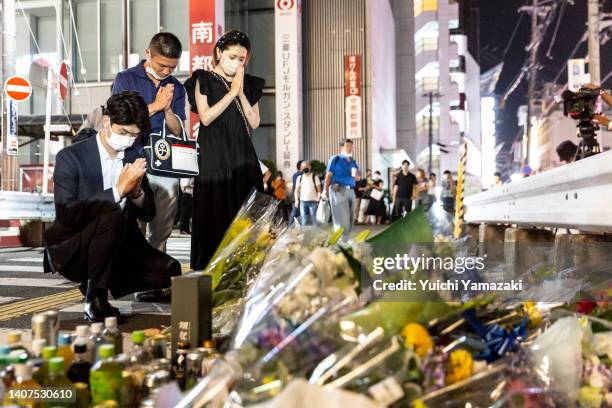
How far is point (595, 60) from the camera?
15.6m

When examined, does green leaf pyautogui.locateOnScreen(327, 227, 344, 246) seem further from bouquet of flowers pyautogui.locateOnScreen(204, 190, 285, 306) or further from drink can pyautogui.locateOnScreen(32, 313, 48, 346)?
drink can pyautogui.locateOnScreen(32, 313, 48, 346)

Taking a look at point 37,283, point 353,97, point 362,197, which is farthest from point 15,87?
point 353,97

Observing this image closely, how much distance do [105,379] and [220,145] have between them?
8.19 ft

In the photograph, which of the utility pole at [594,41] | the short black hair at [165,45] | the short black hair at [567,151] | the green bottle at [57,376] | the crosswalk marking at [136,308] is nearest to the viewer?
the green bottle at [57,376]

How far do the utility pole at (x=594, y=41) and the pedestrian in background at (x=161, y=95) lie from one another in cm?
1306

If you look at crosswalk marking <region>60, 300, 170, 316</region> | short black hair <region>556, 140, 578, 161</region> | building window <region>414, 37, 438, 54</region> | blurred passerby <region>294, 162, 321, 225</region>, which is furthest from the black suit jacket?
building window <region>414, 37, 438, 54</region>

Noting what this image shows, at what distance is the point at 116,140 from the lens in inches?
131

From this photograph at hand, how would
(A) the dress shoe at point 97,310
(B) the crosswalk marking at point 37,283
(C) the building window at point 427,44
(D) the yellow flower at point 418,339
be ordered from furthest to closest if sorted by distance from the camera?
(C) the building window at point 427,44 → (B) the crosswalk marking at point 37,283 → (A) the dress shoe at point 97,310 → (D) the yellow flower at point 418,339

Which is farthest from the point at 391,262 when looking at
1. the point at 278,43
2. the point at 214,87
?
the point at 278,43

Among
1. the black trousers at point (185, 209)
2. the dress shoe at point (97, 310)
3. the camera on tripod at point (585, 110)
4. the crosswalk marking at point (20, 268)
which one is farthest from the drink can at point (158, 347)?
the black trousers at point (185, 209)

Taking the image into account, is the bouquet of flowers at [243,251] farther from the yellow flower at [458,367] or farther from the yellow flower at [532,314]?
the yellow flower at [458,367]

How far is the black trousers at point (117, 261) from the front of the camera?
3.25 m

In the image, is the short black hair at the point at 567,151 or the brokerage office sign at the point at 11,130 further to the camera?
the brokerage office sign at the point at 11,130

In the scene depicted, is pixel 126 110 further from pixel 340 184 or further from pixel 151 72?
pixel 340 184
